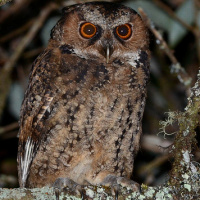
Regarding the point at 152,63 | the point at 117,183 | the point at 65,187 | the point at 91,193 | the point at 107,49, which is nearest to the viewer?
the point at 91,193

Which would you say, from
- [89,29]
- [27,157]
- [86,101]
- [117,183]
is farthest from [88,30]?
[117,183]

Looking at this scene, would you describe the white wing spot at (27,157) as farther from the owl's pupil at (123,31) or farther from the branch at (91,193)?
the owl's pupil at (123,31)

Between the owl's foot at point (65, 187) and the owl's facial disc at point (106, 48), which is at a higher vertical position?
the owl's facial disc at point (106, 48)

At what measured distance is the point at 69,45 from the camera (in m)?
3.39

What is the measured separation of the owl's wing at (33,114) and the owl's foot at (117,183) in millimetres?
538

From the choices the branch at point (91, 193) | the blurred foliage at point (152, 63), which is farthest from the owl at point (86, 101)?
the blurred foliage at point (152, 63)

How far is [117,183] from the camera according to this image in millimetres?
2918

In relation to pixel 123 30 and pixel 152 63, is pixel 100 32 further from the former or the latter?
pixel 152 63

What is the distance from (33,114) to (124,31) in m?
0.89

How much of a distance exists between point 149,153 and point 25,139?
Result: 6.32 feet

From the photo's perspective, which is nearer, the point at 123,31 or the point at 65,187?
the point at 65,187

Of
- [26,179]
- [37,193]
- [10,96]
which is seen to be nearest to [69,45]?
[26,179]

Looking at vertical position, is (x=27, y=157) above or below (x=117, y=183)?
above

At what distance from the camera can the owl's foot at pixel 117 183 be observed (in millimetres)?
2678
